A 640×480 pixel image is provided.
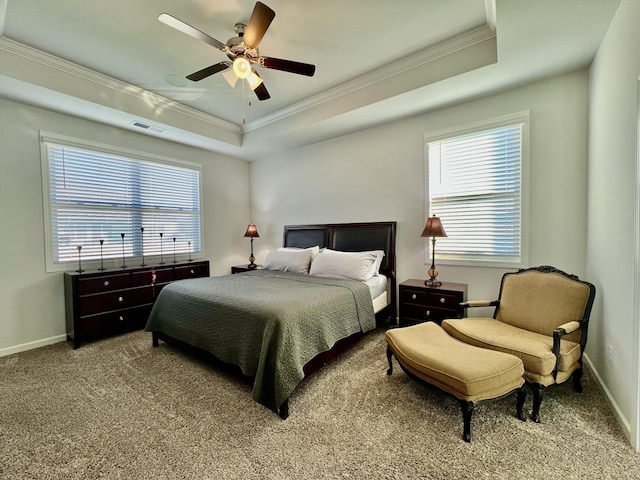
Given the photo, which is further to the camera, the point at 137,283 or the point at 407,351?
the point at 137,283

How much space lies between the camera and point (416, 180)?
3645 millimetres

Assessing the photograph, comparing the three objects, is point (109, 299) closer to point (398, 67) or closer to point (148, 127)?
point (148, 127)

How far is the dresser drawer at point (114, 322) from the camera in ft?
10.7

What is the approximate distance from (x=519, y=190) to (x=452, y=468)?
274 cm

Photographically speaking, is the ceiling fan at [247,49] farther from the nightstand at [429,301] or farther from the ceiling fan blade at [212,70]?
the nightstand at [429,301]

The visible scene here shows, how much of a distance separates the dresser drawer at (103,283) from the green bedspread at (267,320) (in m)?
0.89

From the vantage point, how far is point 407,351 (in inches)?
82.3

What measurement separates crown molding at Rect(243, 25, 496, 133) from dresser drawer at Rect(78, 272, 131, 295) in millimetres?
3073

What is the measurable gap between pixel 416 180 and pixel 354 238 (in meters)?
1.17

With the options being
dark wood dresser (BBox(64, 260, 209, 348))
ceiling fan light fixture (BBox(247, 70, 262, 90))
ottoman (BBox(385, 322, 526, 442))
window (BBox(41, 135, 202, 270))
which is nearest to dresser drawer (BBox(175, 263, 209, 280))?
dark wood dresser (BBox(64, 260, 209, 348))

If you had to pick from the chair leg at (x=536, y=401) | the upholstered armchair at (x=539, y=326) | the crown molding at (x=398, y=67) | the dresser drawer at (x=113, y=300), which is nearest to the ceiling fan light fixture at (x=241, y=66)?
the crown molding at (x=398, y=67)

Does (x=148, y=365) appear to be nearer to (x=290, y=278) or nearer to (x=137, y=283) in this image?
(x=137, y=283)

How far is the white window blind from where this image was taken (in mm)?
3428

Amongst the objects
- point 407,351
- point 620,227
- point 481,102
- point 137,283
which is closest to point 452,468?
point 407,351
